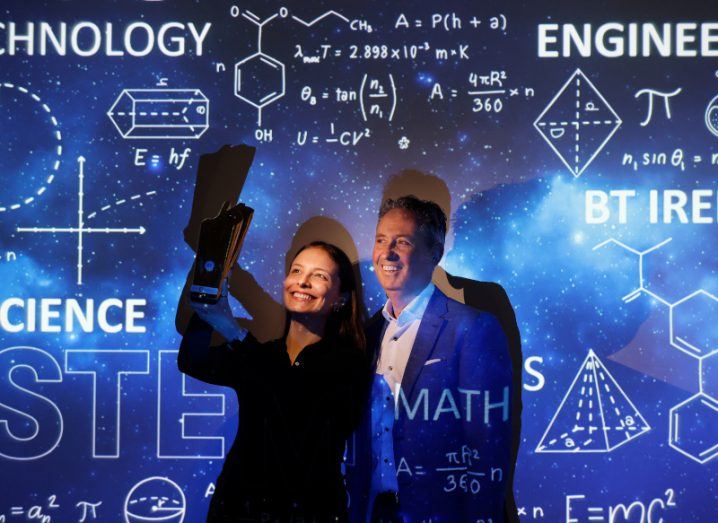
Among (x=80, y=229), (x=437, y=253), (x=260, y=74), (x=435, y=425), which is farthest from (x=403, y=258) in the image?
(x=80, y=229)

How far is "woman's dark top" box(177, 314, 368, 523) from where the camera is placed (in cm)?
247

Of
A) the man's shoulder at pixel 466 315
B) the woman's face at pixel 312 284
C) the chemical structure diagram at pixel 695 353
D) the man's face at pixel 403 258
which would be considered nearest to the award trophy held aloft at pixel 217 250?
the woman's face at pixel 312 284

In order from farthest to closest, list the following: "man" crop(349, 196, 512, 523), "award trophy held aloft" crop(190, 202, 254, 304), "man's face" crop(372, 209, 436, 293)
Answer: "man's face" crop(372, 209, 436, 293) → "man" crop(349, 196, 512, 523) → "award trophy held aloft" crop(190, 202, 254, 304)

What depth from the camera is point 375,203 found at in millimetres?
2773

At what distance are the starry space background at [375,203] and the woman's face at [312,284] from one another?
0.30 feet

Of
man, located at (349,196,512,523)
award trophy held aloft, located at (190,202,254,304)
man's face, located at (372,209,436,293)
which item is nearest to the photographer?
award trophy held aloft, located at (190,202,254,304)

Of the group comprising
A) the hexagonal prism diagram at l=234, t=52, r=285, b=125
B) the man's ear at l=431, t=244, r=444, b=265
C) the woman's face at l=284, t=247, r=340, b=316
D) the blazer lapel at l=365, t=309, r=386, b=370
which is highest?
the hexagonal prism diagram at l=234, t=52, r=285, b=125

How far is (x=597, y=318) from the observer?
277 centimetres

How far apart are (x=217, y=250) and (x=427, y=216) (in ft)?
2.70

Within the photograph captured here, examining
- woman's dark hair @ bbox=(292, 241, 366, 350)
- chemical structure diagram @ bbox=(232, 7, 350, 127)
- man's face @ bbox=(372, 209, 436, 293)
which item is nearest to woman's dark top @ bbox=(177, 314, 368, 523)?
woman's dark hair @ bbox=(292, 241, 366, 350)

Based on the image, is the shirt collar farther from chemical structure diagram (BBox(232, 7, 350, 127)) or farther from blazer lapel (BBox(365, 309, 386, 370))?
chemical structure diagram (BBox(232, 7, 350, 127))

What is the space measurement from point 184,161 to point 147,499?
136 centimetres

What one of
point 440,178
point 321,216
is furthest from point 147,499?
point 440,178

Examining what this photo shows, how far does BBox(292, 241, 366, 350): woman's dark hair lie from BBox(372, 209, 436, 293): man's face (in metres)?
0.12
